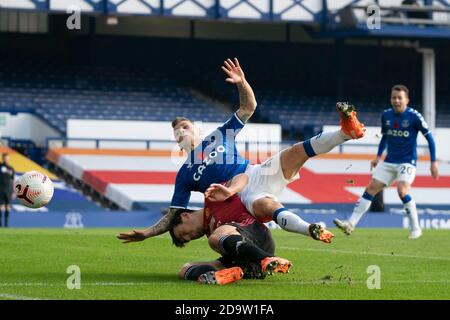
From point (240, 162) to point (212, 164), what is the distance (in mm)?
273

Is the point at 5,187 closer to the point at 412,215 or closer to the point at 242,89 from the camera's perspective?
the point at 412,215

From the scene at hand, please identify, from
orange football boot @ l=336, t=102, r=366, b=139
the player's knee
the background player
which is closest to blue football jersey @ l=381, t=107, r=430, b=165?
the player's knee

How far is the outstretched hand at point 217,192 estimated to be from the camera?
10.2 metres

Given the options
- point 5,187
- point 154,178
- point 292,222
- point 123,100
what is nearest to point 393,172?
point 292,222

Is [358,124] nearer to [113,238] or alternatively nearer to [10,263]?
[10,263]

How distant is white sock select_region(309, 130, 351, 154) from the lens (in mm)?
10656

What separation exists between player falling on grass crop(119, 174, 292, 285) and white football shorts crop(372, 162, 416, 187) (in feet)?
25.1

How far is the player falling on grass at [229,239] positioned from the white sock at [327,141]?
72 cm

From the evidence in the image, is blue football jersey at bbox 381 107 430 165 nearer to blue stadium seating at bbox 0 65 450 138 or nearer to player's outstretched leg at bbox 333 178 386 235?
player's outstretched leg at bbox 333 178 386 235

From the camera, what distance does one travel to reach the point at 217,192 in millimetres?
10273

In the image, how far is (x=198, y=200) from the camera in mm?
30266
